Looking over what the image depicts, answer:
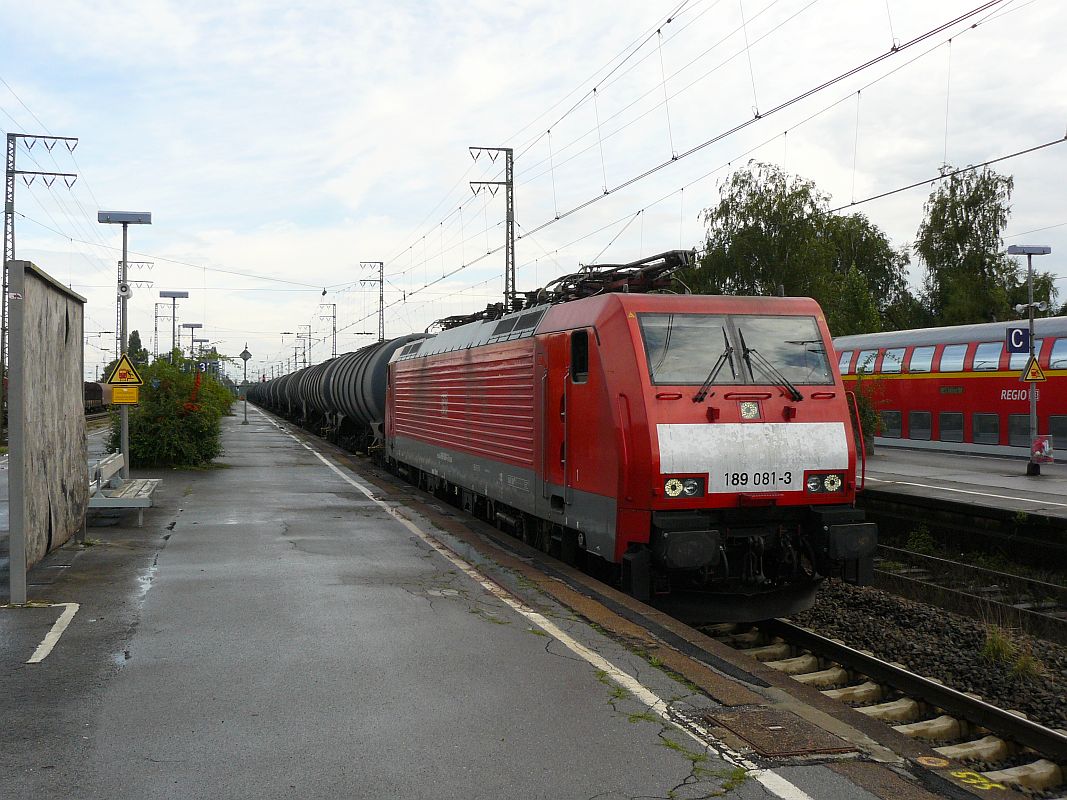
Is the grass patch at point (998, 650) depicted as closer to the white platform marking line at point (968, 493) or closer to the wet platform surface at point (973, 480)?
the wet platform surface at point (973, 480)

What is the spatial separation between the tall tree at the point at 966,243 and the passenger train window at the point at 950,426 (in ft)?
74.9

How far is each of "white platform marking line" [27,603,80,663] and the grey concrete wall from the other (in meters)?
0.59

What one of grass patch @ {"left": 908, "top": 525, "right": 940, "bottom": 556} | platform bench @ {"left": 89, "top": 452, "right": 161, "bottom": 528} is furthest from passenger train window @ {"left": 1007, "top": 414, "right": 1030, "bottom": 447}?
platform bench @ {"left": 89, "top": 452, "right": 161, "bottom": 528}

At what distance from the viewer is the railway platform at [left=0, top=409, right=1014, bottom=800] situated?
4473 mm

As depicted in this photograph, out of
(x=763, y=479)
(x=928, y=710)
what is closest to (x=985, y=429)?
(x=763, y=479)

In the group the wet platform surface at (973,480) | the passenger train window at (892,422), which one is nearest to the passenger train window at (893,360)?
the passenger train window at (892,422)

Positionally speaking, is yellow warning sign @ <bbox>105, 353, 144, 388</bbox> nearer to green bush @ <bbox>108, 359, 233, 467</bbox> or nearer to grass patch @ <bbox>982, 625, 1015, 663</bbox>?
green bush @ <bbox>108, 359, 233, 467</bbox>

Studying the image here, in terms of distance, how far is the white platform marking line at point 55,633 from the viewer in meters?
6.36

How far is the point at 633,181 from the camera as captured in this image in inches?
717

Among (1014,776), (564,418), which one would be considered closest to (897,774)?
(1014,776)

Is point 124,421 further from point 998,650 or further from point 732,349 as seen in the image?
point 998,650

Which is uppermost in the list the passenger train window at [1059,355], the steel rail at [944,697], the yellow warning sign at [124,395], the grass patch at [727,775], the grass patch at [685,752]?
the passenger train window at [1059,355]

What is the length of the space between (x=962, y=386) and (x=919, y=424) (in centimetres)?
207

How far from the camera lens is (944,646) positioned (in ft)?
29.1
